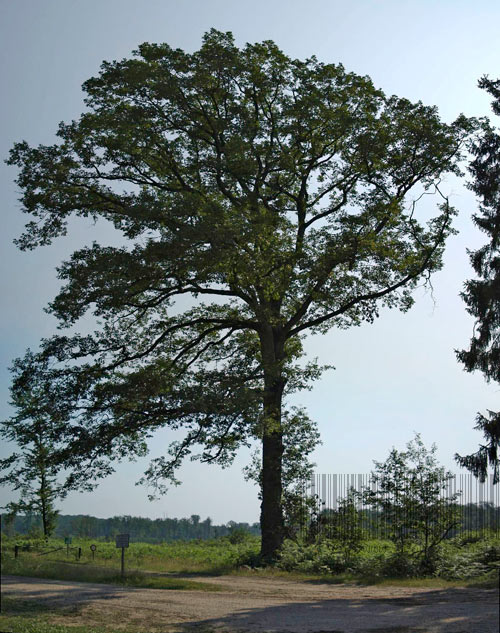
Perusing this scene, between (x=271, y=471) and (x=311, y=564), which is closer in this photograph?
(x=311, y=564)

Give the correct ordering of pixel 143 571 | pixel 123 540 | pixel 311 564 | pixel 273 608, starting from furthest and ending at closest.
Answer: pixel 143 571 → pixel 311 564 → pixel 123 540 → pixel 273 608

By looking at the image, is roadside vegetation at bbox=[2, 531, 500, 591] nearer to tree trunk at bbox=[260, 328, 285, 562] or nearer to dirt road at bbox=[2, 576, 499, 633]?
tree trunk at bbox=[260, 328, 285, 562]

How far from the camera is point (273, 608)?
561 inches

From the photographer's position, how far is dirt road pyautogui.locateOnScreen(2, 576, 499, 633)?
1208cm

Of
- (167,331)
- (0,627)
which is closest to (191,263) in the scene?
(167,331)

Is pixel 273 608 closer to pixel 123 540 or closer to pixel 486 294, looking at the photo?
pixel 123 540

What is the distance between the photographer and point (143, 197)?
23047 mm

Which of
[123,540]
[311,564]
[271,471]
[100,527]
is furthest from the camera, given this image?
[100,527]

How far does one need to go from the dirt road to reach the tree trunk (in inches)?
279

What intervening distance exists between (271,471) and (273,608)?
11148 millimetres

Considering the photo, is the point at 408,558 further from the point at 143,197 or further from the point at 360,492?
the point at 143,197

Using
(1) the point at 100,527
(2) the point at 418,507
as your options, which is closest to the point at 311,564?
(2) the point at 418,507

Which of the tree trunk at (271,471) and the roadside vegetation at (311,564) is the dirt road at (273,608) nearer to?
the roadside vegetation at (311,564)

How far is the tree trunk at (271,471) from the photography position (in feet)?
81.1
